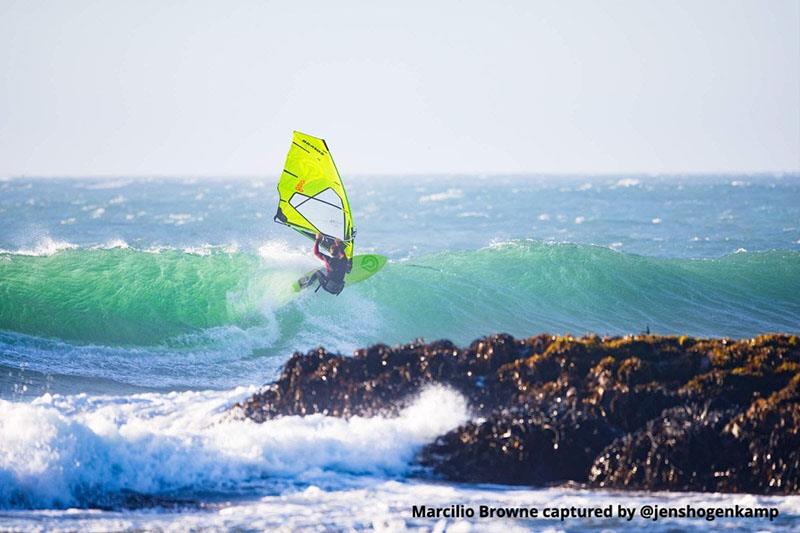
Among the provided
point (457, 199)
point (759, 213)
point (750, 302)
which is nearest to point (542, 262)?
point (750, 302)

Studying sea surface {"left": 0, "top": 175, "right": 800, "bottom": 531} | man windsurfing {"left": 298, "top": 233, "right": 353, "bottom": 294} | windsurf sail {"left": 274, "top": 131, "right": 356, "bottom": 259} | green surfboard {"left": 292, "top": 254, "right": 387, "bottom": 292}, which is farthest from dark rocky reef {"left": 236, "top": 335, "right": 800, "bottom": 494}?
green surfboard {"left": 292, "top": 254, "right": 387, "bottom": 292}

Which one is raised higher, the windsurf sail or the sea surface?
the windsurf sail

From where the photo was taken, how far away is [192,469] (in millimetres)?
Answer: 9430

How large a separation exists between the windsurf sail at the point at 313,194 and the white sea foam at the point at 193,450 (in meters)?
6.26

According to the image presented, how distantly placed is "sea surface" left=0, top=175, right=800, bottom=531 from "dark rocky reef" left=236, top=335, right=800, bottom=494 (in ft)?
0.95

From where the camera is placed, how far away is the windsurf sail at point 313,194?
53.0 ft

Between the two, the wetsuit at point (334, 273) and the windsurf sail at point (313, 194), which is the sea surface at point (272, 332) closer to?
the wetsuit at point (334, 273)

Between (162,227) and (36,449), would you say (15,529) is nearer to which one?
(36,449)

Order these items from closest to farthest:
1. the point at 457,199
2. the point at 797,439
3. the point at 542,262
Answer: the point at 797,439 → the point at 542,262 → the point at 457,199

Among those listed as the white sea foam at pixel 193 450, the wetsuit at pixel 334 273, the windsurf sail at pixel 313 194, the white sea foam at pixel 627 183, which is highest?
the white sea foam at pixel 627 183

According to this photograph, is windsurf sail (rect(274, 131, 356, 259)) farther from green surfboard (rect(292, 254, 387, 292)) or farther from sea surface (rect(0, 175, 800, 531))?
sea surface (rect(0, 175, 800, 531))

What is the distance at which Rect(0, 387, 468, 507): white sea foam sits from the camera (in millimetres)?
8961

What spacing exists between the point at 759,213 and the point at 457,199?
2253cm

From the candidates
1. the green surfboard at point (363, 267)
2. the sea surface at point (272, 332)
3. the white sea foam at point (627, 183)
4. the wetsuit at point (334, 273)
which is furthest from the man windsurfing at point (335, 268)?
the white sea foam at point (627, 183)
